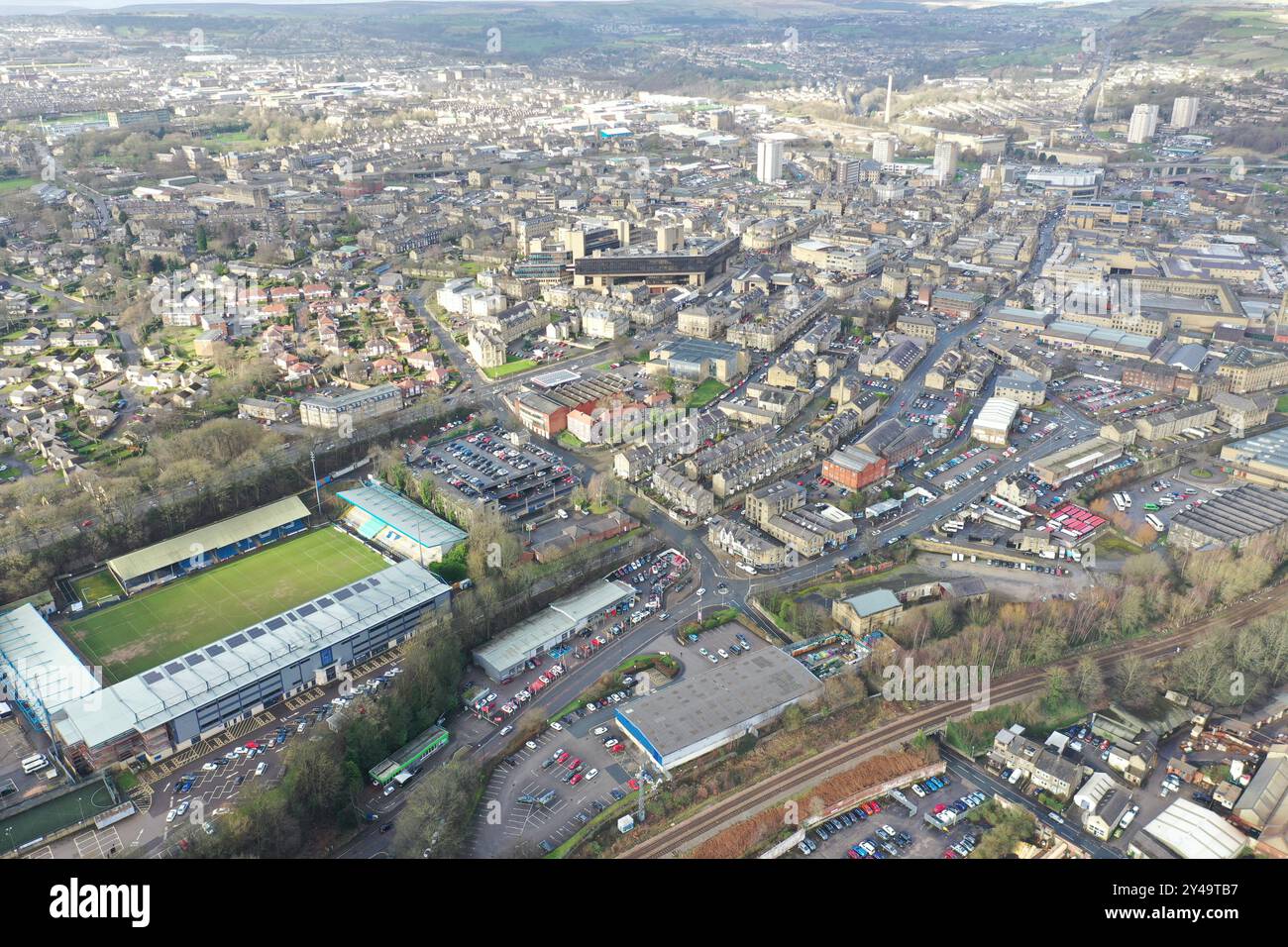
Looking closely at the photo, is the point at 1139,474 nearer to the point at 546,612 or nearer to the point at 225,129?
the point at 546,612

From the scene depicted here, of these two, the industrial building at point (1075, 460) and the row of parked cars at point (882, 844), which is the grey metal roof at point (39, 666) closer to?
the row of parked cars at point (882, 844)

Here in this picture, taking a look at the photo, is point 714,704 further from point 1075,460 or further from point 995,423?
point 995,423

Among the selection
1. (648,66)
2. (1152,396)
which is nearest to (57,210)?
(1152,396)

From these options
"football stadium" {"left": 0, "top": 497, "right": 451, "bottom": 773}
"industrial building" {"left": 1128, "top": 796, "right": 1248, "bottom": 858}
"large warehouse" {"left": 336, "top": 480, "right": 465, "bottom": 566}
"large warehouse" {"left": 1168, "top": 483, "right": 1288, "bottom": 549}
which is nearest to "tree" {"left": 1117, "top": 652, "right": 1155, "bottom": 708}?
"industrial building" {"left": 1128, "top": 796, "right": 1248, "bottom": 858}

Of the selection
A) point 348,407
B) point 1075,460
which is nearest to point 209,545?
point 348,407

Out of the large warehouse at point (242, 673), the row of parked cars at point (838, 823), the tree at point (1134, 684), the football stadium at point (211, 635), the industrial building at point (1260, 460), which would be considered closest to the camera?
the row of parked cars at point (838, 823)

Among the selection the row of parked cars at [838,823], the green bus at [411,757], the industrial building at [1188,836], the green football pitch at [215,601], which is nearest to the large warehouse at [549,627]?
the green bus at [411,757]

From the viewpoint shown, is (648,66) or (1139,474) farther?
(648,66)

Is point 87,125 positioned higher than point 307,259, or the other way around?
point 87,125
